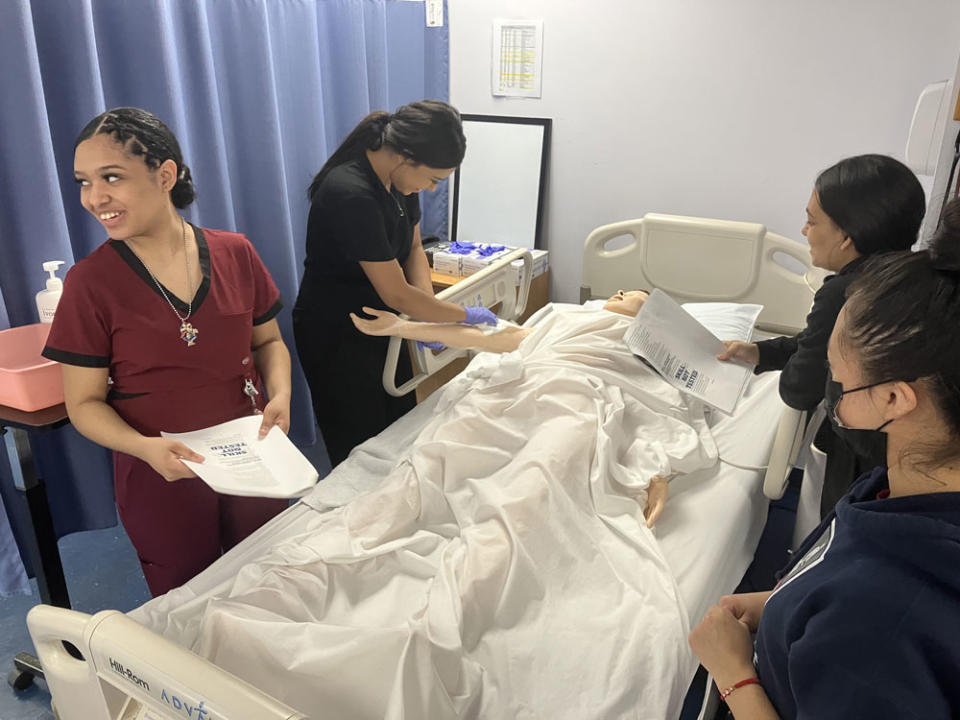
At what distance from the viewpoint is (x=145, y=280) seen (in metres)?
1.60

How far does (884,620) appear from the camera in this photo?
77 centimetres

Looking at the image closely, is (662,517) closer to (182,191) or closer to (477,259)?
(182,191)

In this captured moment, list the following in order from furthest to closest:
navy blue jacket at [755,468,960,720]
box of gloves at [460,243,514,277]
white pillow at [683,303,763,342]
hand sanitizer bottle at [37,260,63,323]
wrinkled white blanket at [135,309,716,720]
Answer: box of gloves at [460,243,514,277] → white pillow at [683,303,763,342] → hand sanitizer bottle at [37,260,63,323] → wrinkled white blanket at [135,309,716,720] → navy blue jacket at [755,468,960,720]

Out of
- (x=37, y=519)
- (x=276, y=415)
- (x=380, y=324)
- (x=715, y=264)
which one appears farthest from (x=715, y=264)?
(x=37, y=519)

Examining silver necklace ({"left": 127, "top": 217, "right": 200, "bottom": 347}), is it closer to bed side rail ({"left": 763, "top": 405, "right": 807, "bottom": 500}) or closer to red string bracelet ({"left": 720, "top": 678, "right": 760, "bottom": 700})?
red string bracelet ({"left": 720, "top": 678, "right": 760, "bottom": 700})

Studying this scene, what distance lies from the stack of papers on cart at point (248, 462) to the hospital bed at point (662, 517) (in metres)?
0.26

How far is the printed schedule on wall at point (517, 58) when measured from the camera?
349 centimetres

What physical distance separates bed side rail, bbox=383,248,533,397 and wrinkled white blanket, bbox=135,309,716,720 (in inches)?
12.3

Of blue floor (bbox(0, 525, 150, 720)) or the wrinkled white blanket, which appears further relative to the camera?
blue floor (bbox(0, 525, 150, 720))

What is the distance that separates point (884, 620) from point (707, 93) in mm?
2892

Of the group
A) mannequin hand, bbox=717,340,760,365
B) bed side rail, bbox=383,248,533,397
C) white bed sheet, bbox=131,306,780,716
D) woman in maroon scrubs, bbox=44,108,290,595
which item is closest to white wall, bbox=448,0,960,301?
bed side rail, bbox=383,248,533,397

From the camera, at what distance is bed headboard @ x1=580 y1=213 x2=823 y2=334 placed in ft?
9.73

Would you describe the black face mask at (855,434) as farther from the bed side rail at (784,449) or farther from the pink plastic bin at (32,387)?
the pink plastic bin at (32,387)

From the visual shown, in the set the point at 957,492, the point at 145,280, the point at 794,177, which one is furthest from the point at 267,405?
the point at 794,177
